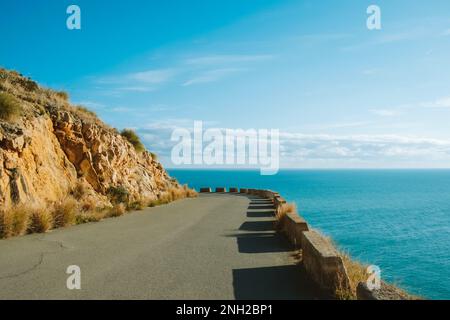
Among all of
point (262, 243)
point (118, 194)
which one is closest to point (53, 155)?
point (118, 194)

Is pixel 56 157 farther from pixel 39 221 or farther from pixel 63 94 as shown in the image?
pixel 63 94

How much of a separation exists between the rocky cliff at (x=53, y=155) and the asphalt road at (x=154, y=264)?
254 cm

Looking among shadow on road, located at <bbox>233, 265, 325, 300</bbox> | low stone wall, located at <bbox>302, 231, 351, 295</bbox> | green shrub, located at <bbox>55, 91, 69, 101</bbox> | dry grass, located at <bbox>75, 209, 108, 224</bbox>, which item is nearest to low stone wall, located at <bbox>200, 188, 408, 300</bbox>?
low stone wall, located at <bbox>302, 231, 351, 295</bbox>

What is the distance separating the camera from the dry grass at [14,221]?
37.3 ft

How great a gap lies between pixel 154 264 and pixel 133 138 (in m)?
22.5

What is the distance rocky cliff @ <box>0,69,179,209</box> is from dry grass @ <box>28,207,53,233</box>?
72 cm

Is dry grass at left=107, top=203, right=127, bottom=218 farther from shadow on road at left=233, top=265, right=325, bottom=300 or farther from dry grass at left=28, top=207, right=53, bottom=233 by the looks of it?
shadow on road at left=233, top=265, right=325, bottom=300

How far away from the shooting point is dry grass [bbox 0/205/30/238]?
37.3 ft

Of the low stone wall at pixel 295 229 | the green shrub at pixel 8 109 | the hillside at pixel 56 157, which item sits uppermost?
the green shrub at pixel 8 109

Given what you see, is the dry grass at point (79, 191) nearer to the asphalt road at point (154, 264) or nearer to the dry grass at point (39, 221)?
the asphalt road at point (154, 264)

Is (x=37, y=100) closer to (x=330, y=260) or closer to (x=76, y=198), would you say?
(x=76, y=198)

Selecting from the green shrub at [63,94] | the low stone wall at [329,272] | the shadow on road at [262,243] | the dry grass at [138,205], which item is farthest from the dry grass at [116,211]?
the low stone wall at [329,272]
